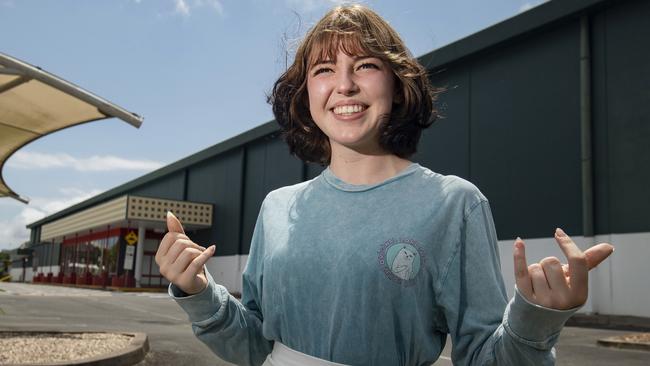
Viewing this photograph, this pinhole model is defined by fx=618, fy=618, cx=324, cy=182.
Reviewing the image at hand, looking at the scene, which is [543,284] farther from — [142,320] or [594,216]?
[594,216]

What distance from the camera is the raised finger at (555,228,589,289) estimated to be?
1.22m

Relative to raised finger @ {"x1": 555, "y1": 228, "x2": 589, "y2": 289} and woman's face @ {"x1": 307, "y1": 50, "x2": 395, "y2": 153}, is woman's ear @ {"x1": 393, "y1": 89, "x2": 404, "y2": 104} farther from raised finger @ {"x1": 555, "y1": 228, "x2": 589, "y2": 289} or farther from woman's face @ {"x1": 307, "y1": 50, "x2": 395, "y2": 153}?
raised finger @ {"x1": 555, "y1": 228, "x2": 589, "y2": 289}

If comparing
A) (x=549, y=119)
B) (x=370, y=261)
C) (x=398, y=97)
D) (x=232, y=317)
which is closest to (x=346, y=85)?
(x=398, y=97)

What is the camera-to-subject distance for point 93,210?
39719mm

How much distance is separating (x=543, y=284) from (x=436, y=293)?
13.5 inches

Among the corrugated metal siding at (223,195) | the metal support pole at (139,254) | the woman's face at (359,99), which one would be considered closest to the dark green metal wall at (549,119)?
the woman's face at (359,99)

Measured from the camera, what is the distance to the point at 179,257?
157 centimetres

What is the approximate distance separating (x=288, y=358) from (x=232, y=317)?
211 mm

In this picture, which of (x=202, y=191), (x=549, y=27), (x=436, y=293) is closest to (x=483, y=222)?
(x=436, y=293)

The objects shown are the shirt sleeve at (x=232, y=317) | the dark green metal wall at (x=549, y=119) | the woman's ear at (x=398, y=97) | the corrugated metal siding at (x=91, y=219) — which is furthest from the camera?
the corrugated metal siding at (x=91, y=219)

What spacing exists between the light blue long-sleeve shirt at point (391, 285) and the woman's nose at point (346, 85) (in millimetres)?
272

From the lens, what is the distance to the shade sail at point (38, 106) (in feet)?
17.3

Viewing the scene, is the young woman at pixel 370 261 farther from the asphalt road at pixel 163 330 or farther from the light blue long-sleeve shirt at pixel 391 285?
the asphalt road at pixel 163 330

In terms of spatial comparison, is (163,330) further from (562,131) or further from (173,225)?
(562,131)
